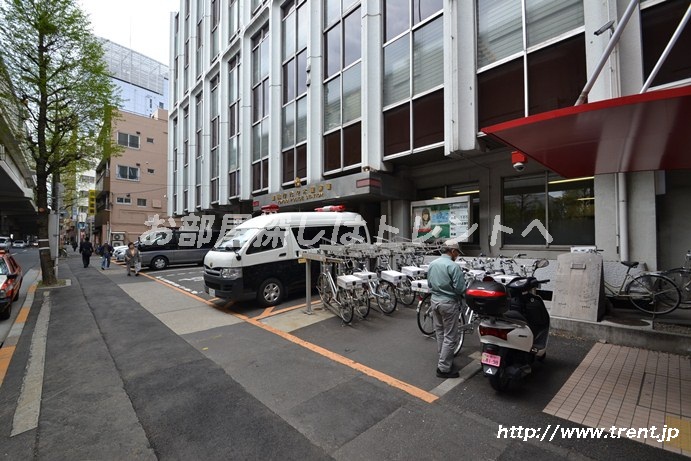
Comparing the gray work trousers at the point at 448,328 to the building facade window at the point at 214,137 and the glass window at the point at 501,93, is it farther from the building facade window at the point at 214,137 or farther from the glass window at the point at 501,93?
the building facade window at the point at 214,137

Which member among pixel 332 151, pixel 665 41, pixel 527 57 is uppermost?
pixel 527 57

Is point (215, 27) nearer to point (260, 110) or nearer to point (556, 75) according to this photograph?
point (260, 110)

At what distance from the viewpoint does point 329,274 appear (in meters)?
7.29

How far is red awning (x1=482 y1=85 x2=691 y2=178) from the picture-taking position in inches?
128

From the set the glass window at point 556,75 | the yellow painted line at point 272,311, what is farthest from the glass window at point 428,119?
the yellow painted line at point 272,311

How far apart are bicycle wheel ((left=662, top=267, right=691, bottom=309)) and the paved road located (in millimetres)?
2226

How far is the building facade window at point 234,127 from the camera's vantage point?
778 inches

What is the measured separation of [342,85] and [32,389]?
11.9 meters

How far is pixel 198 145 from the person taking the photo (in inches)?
1005

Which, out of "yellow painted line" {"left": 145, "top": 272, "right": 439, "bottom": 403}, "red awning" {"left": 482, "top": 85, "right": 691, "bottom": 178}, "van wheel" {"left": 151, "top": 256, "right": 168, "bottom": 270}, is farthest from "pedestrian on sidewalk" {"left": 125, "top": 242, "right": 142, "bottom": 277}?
"red awning" {"left": 482, "top": 85, "right": 691, "bottom": 178}

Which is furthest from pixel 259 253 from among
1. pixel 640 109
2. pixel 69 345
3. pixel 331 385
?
pixel 640 109

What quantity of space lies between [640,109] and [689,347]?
3624 mm

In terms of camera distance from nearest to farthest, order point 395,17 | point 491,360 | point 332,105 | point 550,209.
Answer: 1. point 491,360
2. point 550,209
3. point 395,17
4. point 332,105

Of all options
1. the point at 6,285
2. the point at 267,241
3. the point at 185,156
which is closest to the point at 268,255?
the point at 267,241
